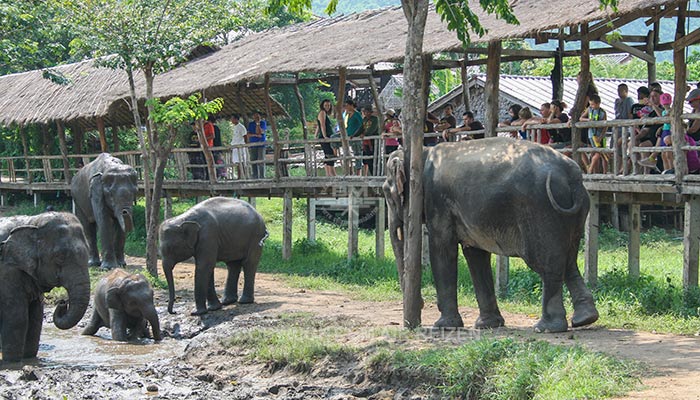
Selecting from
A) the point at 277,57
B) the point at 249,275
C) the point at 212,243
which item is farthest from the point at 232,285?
the point at 277,57

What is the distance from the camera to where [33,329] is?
11.4 metres

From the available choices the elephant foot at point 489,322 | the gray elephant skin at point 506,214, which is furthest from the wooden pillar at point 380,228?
the elephant foot at point 489,322

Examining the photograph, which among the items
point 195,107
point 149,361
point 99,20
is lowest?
point 149,361

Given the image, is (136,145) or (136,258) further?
(136,145)

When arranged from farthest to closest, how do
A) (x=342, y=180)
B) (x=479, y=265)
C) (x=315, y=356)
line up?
(x=342, y=180) < (x=479, y=265) < (x=315, y=356)

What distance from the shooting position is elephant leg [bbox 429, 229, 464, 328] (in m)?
11.0

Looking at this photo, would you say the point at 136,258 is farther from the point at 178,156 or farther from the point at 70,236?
the point at 70,236

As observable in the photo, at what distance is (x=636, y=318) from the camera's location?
11812 millimetres

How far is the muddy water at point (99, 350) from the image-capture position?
11773 millimetres

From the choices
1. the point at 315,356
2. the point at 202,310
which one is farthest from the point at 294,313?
the point at 315,356

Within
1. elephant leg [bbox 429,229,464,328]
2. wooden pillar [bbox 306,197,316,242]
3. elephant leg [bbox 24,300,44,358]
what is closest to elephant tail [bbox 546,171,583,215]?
elephant leg [bbox 429,229,464,328]

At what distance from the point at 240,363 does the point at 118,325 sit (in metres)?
2.44

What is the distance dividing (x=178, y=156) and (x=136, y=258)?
329 cm

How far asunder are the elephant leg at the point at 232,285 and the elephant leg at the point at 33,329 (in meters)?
3.73
